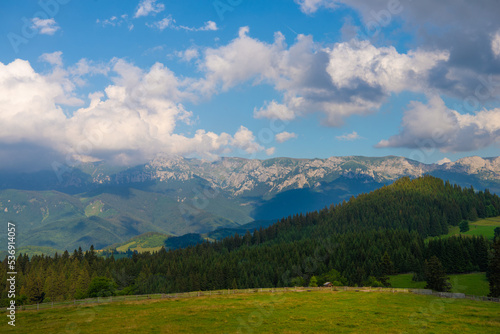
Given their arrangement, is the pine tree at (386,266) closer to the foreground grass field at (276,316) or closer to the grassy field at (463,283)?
the grassy field at (463,283)

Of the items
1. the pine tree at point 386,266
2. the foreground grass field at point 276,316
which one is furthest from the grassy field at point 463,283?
the foreground grass field at point 276,316

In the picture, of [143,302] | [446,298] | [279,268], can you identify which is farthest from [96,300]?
[279,268]

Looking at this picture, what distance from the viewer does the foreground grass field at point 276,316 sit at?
50.0 metres

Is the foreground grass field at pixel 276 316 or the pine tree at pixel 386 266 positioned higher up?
the foreground grass field at pixel 276 316

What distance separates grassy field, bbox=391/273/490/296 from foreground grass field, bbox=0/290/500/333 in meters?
64.7

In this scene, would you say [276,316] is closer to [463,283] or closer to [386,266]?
[463,283]

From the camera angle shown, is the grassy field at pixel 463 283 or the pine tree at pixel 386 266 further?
the pine tree at pixel 386 266

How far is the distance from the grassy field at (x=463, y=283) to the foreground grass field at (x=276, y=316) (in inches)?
2548

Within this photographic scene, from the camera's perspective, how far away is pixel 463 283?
138375 mm

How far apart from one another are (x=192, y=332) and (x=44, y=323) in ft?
94.5

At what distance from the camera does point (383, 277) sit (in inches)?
5659

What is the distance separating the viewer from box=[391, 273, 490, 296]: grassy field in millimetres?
124938

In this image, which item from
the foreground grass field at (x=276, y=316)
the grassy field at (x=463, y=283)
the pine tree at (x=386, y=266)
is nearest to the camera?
the foreground grass field at (x=276, y=316)

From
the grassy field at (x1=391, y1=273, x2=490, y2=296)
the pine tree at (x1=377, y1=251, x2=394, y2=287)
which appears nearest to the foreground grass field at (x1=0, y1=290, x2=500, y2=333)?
the grassy field at (x1=391, y1=273, x2=490, y2=296)
